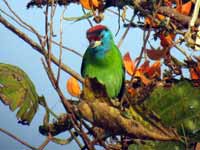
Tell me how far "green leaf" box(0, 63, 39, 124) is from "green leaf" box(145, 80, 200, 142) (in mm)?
201

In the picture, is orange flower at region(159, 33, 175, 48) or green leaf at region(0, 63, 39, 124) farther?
orange flower at region(159, 33, 175, 48)

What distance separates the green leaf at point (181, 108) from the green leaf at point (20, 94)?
201 mm

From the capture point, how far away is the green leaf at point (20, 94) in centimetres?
80

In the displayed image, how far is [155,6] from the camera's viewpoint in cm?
99

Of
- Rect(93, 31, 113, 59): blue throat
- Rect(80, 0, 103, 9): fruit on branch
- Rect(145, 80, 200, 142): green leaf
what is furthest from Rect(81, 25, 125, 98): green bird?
Rect(145, 80, 200, 142): green leaf

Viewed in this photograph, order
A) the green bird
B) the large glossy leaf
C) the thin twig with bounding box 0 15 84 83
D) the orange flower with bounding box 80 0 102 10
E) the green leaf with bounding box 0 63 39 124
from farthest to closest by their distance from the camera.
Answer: the green bird, the orange flower with bounding box 80 0 102 10, the thin twig with bounding box 0 15 84 83, the green leaf with bounding box 0 63 39 124, the large glossy leaf

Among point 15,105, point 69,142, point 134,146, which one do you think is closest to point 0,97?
point 15,105

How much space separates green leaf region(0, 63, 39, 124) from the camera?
797mm

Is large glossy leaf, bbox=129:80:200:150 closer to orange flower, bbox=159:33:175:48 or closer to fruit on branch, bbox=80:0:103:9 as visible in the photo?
orange flower, bbox=159:33:175:48

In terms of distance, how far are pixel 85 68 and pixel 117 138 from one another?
1.11m

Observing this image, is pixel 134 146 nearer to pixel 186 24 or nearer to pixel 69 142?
pixel 69 142

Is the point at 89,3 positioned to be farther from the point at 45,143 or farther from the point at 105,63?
the point at 105,63

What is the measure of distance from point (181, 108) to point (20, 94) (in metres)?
0.26

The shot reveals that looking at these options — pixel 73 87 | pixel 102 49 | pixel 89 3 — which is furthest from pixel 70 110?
pixel 102 49
